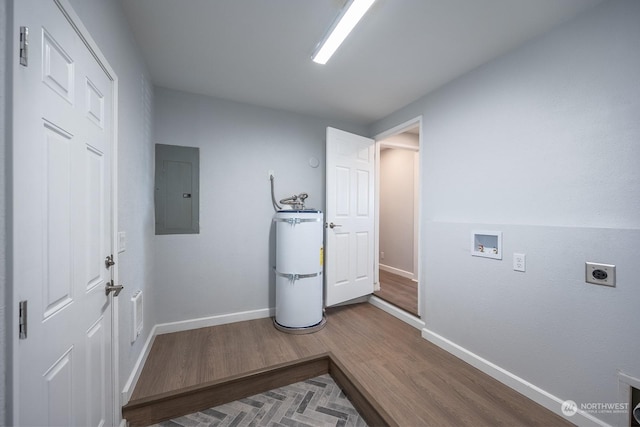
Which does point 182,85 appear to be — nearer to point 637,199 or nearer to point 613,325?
point 637,199

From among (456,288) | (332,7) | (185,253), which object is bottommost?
(456,288)

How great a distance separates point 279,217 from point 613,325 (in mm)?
2412

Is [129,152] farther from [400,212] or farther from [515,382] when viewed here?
Result: [400,212]

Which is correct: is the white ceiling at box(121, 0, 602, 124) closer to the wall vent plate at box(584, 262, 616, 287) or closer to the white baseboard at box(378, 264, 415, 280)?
the wall vent plate at box(584, 262, 616, 287)

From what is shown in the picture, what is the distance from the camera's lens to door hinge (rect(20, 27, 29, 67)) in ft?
2.33

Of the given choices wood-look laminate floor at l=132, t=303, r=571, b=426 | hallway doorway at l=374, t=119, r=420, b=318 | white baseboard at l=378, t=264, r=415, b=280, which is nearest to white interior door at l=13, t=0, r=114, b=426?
wood-look laminate floor at l=132, t=303, r=571, b=426

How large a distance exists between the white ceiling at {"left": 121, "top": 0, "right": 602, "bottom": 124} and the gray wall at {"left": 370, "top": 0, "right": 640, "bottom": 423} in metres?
0.26

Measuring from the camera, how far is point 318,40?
5.80 ft

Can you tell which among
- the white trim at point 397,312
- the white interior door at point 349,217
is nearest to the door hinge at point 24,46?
the white interior door at point 349,217

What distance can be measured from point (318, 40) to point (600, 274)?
2.23 m

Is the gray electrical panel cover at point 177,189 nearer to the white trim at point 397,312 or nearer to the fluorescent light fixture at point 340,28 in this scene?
the fluorescent light fixture at point 340,28

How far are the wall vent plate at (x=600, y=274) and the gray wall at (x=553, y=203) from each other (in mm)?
26

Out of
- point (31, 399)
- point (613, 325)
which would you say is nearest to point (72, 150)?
point (31, 399)

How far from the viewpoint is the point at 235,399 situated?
5.92 feet
